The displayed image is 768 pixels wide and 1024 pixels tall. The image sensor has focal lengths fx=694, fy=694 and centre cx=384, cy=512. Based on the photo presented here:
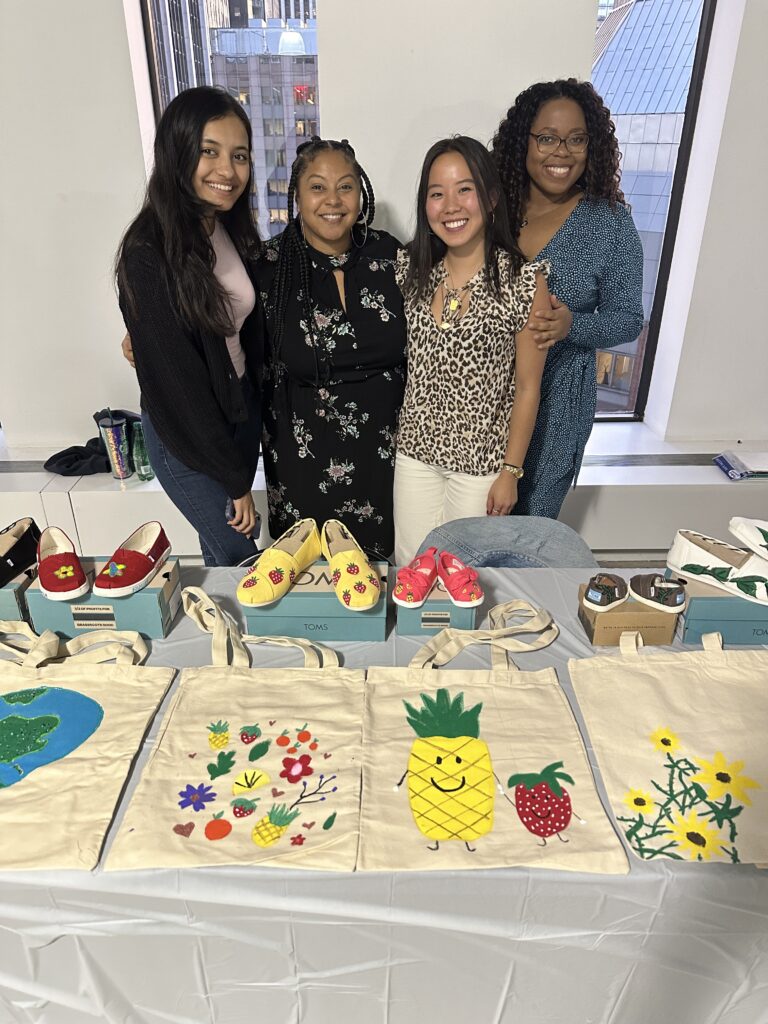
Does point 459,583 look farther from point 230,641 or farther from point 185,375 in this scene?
point 185,375

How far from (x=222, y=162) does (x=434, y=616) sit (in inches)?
41.2

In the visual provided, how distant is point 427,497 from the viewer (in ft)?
6.27

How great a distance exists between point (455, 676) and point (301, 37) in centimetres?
246

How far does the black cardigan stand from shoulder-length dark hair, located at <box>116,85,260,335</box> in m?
0.02

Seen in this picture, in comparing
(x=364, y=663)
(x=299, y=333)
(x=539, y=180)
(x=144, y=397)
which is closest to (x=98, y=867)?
(x=364, y=663)

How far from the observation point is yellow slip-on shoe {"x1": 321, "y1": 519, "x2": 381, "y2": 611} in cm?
120

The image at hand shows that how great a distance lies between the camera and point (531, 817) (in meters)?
0.92

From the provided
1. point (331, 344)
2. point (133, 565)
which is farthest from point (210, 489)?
point (133, 565)

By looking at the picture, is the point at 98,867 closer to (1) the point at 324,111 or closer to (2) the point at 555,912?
(2) the point at 555,912

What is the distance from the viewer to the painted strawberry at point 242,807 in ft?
3.05

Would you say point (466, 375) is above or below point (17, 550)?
above

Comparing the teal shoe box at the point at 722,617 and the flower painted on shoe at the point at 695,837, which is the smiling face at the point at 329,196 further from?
the flower painted on shoe at the point at 695,837

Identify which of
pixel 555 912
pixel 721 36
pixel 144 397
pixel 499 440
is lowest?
pixel 555 912

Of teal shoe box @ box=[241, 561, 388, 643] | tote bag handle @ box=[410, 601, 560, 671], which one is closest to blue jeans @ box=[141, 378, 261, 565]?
teal shoe box @ box=[241, 561, 388, 643]
